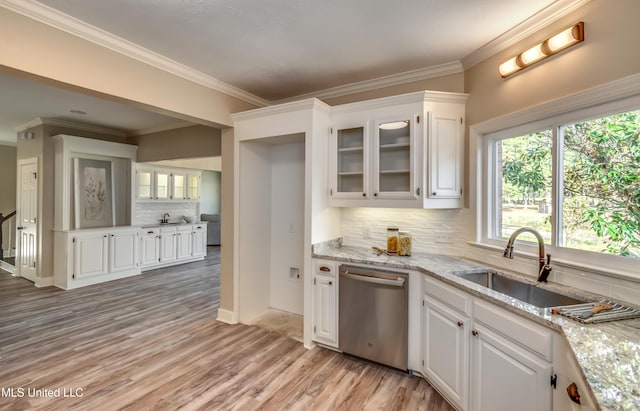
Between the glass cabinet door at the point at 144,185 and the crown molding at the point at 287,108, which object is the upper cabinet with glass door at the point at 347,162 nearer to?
the crown molding at the point at 287,108

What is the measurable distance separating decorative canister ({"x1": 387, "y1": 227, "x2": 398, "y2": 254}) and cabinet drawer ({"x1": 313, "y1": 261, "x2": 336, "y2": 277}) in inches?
23.3

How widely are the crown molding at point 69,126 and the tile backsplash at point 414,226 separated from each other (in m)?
5.02

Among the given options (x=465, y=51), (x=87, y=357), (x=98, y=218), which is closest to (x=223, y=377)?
(x=87, y=357)

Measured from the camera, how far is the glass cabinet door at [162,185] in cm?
644

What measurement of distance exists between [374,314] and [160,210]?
6.06 m

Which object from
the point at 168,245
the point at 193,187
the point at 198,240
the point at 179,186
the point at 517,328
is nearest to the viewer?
the point at 517,328

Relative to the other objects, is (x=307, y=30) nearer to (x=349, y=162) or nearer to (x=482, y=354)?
(x=349, y=162)

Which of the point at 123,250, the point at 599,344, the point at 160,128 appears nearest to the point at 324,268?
the point at 599,344

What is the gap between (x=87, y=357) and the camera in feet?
9.01

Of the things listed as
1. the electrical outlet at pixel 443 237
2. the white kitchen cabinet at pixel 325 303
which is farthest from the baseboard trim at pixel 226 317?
the electrical outlet at pixel 443 237

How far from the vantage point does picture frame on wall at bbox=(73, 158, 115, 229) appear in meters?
5.17

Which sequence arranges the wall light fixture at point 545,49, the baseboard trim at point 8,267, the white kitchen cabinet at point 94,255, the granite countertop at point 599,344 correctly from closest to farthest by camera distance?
the granite countertop at point 599,344
the wall light fixture at point 545,49
the white kitchen cabinet at point 94,255
the baseboard trim at point 8,267

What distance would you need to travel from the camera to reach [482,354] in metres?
1.79

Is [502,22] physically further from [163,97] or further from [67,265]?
[67,265]
